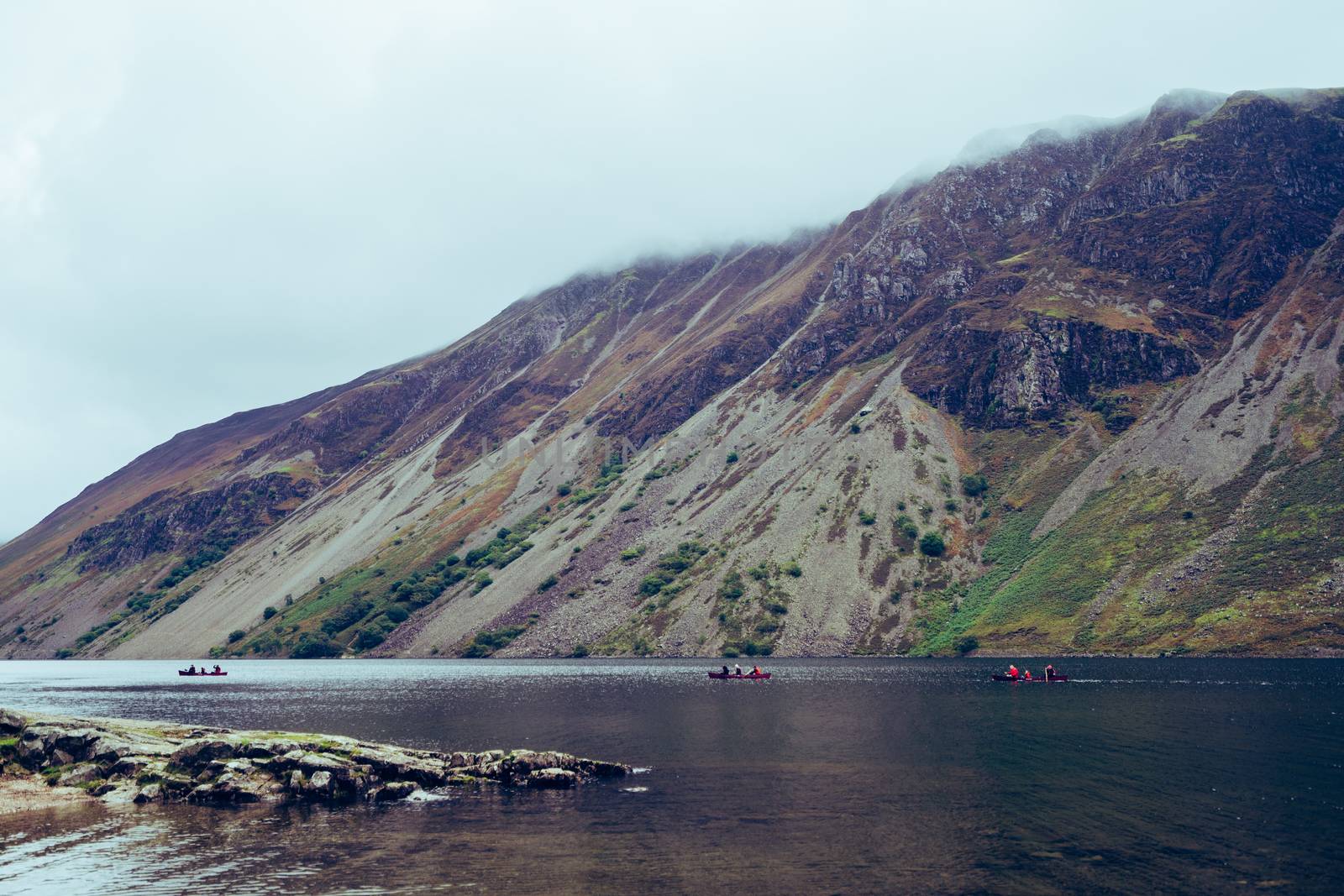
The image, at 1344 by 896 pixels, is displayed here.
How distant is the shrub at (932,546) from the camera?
631ft

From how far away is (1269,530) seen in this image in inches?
A: 5901

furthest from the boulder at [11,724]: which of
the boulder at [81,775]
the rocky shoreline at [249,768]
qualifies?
the boulder at [81,775]

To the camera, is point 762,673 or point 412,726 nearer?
point 412,726

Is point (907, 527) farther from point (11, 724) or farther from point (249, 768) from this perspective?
→ point (11, 724)

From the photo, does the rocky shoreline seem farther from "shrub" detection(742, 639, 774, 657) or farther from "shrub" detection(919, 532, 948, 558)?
"shrub" detection(919, 532, 948, 558)

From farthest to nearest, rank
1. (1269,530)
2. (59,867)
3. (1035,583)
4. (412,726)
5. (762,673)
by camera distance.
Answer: (1035,583) → (1269,530) → (762,673) → (412,726) → (59,867)

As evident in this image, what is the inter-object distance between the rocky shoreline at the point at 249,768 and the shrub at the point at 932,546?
144242 mm

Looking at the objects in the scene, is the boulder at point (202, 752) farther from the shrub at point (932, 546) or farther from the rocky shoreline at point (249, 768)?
the shrub at point (932, 546)

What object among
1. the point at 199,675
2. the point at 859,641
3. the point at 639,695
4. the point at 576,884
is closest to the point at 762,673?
the point at 639,695

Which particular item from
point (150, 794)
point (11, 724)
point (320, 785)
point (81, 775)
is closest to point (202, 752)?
point (150, 794)

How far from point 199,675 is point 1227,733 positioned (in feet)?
599

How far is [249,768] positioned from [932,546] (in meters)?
157

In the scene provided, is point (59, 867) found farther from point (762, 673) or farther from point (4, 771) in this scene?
point (762, 673)

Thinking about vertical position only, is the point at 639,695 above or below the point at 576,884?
below
